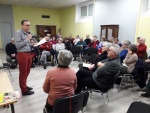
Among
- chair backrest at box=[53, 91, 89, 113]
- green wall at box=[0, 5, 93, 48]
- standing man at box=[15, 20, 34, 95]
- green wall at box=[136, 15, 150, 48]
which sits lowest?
chair backrest at box=[53, 91, 89, 113]

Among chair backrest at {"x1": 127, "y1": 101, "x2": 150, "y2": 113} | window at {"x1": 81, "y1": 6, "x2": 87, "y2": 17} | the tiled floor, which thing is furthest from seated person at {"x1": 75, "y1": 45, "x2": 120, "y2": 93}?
window at {"x1": 81, "y1": 6, "x2": 87, "y2": 17}

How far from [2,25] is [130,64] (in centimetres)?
939

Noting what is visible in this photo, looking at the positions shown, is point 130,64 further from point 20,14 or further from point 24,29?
point 20,14

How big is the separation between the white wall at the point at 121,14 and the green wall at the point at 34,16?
4.60 meters

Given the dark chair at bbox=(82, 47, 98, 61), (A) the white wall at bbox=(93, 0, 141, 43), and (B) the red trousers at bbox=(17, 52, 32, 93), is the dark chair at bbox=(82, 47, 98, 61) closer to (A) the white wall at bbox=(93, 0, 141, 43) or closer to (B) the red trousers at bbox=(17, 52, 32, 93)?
(A) the white wall at bbox=(93, 0, 141, 43)

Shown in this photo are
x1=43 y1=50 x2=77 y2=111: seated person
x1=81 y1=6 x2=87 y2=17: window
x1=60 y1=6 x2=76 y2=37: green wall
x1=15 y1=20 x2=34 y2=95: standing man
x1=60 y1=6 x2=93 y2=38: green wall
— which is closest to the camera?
x1=43 y1=50 x2=77 y2=111: seated person

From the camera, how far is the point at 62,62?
1.60 m

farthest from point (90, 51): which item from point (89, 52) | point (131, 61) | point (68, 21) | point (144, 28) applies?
point (68, 21)

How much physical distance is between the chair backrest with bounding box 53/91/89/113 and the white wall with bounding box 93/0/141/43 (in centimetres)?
534

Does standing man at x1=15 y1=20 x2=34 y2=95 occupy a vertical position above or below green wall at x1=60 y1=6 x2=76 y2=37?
below

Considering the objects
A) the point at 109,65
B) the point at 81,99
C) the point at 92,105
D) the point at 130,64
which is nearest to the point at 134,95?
the point at 130,64

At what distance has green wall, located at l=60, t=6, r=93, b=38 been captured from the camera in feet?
28.7

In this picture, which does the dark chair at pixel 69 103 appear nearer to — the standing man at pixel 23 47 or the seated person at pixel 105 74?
the seated person at pixel 105 74

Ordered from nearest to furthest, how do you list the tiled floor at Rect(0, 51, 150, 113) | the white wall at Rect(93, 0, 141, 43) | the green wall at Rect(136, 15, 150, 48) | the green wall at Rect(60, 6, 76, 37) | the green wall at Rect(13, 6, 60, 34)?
1. the tiled floor at Rect(0, 51, 150, 113)
2. the green wall at Rect(136, 15, 150, 48)
3. the white wall at Rect(93, 0, 141, 43)
4. the green wall at Rect(60, 6, 76, 37)
5. the green wall at Rect(13, 6, 60, 34)
